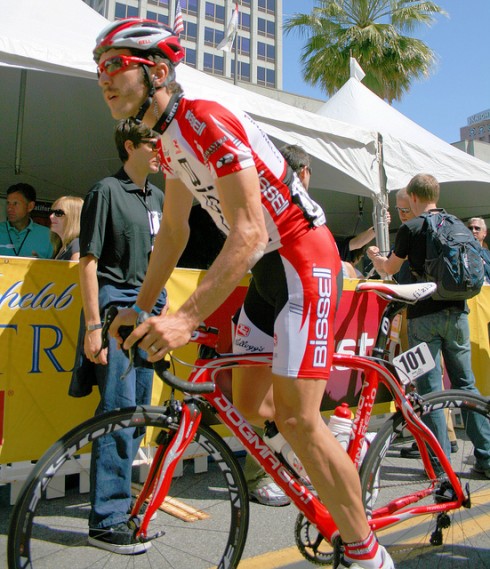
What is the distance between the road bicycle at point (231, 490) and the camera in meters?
1.85

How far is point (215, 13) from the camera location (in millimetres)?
76625

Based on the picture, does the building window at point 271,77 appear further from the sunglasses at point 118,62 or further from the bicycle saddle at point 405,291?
the sunglasses at point 118,62

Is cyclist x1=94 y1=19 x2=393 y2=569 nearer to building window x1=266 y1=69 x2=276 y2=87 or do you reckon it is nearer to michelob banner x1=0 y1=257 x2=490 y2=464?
michelob banner x1=0 y1=257 x2=490 y2=464

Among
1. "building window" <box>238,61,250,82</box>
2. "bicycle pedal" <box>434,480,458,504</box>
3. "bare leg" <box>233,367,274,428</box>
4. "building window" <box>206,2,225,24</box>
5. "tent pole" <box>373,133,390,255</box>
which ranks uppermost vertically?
"building window" <box>206,2,225,24</box>

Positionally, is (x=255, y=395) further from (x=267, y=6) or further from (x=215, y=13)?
(x=267, y=6)

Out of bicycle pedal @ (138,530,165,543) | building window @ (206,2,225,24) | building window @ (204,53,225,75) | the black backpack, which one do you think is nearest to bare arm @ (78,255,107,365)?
bicycle pedal @ (138,530,165,543)

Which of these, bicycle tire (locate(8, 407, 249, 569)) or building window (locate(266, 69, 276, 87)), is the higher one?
building window (locate(266, 69, 276, 87))

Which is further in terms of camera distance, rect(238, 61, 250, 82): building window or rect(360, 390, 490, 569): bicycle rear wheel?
rect(238, 61, 250, 82): building window

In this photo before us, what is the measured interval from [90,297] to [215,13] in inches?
3267

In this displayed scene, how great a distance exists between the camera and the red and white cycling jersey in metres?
1.78

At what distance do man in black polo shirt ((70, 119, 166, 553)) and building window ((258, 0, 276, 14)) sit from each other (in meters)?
86.8

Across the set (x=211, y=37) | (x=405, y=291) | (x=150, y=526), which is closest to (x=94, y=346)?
(x=150, y=526)

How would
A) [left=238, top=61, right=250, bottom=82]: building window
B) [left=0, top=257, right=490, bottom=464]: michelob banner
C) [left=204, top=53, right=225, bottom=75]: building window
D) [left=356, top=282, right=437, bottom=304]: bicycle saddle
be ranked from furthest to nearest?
[left=238, top=61, right=250, bottom=82]: building window
[left=204, top=53, right=225, bottom=75]: building window
[left=0, top=257, right=490, bottom=464]: michelob banner
[left=356, top=282, right=437, bottom=304]: bicycle saddle

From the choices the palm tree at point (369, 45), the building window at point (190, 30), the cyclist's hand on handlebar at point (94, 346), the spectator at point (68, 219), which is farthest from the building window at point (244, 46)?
the cyclist's hand on handlebar at point (94, 346)
